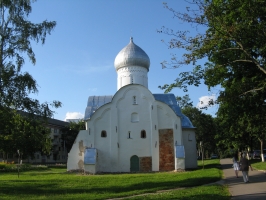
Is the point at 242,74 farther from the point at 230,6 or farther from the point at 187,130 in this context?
the point at 187,130

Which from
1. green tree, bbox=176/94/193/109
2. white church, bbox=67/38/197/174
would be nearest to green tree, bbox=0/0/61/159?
white church, bbox=67/38/197/174

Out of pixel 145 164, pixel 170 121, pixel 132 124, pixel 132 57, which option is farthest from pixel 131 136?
pixel 132 57

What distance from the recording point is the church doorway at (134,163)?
29438mm

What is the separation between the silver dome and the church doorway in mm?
11369

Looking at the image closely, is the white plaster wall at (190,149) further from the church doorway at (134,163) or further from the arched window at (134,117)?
the church doorway at (134,163)

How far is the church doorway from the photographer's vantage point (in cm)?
2944

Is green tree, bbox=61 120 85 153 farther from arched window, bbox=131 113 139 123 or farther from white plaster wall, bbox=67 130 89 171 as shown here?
arched window, bbox=131 113 139 123

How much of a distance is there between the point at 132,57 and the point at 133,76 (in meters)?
2.16

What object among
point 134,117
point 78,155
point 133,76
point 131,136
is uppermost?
point 133,76

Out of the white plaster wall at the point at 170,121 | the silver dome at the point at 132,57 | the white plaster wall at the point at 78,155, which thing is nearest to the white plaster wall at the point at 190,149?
the white plaster wall at the point at 170,121

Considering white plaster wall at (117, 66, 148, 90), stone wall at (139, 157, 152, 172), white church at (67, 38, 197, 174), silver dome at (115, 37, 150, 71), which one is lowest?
stone wall at (139, 157, 152, 172)

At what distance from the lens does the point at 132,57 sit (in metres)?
35.7

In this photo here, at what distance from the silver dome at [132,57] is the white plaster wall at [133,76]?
470 millimetres

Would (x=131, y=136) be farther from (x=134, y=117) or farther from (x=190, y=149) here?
(x=190, y=149)
